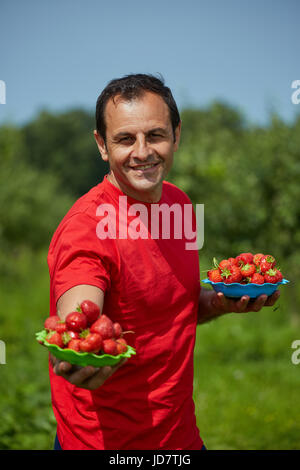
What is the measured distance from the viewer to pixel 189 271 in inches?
91.3

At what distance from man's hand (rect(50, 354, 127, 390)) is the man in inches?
14.8

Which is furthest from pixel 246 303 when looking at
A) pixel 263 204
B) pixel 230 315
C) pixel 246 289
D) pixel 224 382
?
pixel 230 315

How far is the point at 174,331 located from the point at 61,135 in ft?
162

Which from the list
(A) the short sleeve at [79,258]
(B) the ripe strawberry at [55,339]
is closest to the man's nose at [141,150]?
(A) the short sleeve at [79,258]

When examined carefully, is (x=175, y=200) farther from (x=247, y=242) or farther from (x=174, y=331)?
(x=247, y=242)

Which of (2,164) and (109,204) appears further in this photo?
(2,164)

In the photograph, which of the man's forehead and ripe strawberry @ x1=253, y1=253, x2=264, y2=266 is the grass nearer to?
ripe strawberry @ x1=253, y1=253, x2=264, y2=266

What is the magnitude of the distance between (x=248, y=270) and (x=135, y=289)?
67cm

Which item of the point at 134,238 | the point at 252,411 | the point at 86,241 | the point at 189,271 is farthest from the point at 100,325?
the point at 252,411

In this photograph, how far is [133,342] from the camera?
2057 millimetres

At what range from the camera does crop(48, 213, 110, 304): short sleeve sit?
5.82ft

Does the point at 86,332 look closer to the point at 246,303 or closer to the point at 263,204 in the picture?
the point at 246,303

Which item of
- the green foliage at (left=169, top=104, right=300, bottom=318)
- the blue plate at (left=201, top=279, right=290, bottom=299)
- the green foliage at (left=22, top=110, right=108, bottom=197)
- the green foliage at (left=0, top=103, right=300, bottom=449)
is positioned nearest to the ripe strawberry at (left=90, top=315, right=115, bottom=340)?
the blue plate at (left=201, top=279, right=290, bottom=299)

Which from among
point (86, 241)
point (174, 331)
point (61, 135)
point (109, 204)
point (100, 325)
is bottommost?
point (174, 331)
